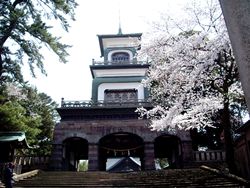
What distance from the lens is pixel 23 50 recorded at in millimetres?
16578

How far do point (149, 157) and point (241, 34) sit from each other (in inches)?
782

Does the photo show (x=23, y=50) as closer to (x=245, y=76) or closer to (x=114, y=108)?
(x=114, y=108)

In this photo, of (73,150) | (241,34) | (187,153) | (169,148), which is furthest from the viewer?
(169,148)

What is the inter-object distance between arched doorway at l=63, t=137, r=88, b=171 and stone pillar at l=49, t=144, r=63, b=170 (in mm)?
792

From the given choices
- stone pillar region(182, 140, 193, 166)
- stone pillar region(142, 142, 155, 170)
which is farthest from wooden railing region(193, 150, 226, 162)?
stone pillar region(142, 142, 155, 170)

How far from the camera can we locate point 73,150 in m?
26.5

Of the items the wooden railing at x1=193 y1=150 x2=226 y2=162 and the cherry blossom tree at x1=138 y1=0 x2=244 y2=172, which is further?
the wooden railing at x1=193 y1=150 x2=226 y2=162

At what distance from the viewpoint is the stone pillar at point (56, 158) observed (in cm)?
2006

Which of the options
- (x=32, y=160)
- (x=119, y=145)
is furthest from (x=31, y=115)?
(x=119, y=145)

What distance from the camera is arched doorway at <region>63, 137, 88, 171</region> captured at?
22.3 m

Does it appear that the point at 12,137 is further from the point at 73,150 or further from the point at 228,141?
the point at 228,141

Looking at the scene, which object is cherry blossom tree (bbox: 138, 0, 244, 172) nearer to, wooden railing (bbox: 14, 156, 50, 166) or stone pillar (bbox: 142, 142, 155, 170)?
stone pillar (bbox: 142, 142, 155, 170)

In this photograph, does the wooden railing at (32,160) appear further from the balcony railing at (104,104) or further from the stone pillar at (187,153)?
the stone pillar at (187,153)

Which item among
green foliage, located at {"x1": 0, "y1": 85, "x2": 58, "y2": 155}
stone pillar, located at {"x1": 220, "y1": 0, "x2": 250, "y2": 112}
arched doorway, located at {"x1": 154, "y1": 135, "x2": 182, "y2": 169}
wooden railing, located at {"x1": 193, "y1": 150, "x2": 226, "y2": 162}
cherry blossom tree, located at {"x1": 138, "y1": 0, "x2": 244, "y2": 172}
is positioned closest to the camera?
stone pillar, located at {"x1": 220, "y1": 0, "x2": 250, "y2": 112}
